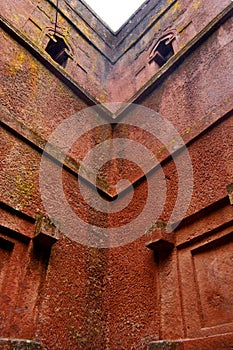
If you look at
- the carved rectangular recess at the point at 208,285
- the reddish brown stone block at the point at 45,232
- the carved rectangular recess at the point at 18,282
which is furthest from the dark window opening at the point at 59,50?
the carved rectangular recess at the point at 208,285

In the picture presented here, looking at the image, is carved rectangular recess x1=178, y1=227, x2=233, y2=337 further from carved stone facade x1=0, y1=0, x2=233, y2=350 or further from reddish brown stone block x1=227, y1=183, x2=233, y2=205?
reddish brown stone block x1=227, y1=183, x2=233, y2=205

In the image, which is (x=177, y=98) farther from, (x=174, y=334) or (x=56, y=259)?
(x=174, y=334)

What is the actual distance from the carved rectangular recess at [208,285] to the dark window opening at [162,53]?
4.26 meters

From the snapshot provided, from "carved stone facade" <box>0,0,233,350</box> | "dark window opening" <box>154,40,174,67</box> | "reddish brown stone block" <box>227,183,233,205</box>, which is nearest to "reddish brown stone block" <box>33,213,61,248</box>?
"carved stone facade" <box>0,0,233,350</box>

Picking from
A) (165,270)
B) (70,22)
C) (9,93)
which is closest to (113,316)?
(165,270)

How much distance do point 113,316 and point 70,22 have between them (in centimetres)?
601

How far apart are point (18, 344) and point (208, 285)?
1.66 metres

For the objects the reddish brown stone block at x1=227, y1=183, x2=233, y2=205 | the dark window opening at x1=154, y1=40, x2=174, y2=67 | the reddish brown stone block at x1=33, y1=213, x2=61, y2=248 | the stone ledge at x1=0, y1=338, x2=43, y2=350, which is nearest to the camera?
the stone ledge at x1=0, y1=338, x2=43, y2=350

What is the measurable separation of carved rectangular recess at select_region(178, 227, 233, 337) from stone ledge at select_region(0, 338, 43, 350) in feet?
4.23

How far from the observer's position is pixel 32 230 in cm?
317

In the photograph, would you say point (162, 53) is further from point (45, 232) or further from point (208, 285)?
point (208, 285)

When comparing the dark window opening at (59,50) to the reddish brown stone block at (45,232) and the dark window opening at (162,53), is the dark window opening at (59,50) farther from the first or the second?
the reddish brown stone block at (45,232)

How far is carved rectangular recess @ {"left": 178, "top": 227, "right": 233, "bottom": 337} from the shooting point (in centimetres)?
256

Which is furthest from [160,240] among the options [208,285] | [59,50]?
[59,50]
